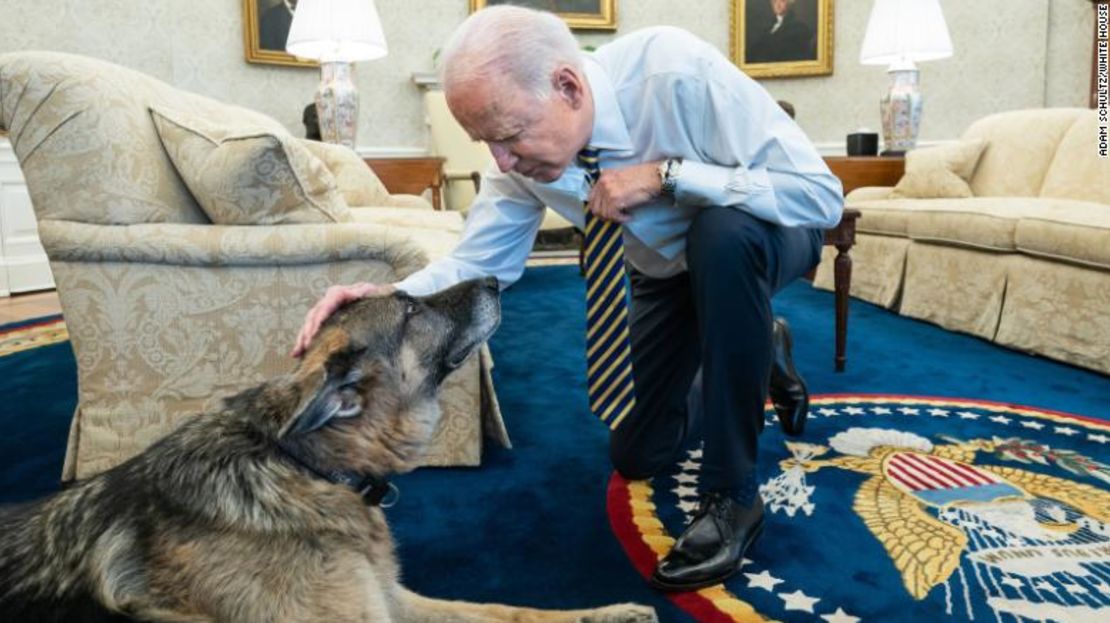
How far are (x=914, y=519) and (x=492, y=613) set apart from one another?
3.36 feet

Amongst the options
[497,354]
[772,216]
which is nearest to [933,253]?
[497,354]

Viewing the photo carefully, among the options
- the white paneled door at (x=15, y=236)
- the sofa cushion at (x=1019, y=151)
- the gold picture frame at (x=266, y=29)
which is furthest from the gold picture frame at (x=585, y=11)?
the white paneled door at (x=15, y=236)

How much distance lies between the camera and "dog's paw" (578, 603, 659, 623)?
1.33 meters

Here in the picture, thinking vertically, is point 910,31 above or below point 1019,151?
above

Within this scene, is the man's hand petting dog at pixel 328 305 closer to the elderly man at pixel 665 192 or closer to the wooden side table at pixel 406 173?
the elderly man at pixel 665 192

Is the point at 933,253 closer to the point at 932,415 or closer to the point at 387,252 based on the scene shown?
the point at 932,415

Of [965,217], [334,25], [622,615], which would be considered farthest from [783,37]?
[622,615]

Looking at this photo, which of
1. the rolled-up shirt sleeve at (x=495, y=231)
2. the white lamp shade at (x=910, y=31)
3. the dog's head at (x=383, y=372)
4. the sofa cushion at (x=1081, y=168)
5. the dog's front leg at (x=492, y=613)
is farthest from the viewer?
the white lamp shade at (x=910, y=31)

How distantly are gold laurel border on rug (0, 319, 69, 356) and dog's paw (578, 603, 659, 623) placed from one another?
3.20 m

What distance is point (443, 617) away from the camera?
1.30 metres

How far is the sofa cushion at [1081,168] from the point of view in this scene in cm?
383

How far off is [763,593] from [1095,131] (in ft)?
12.6

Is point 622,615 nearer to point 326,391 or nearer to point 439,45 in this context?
point 326,391

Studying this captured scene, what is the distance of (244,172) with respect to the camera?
1.90 m
